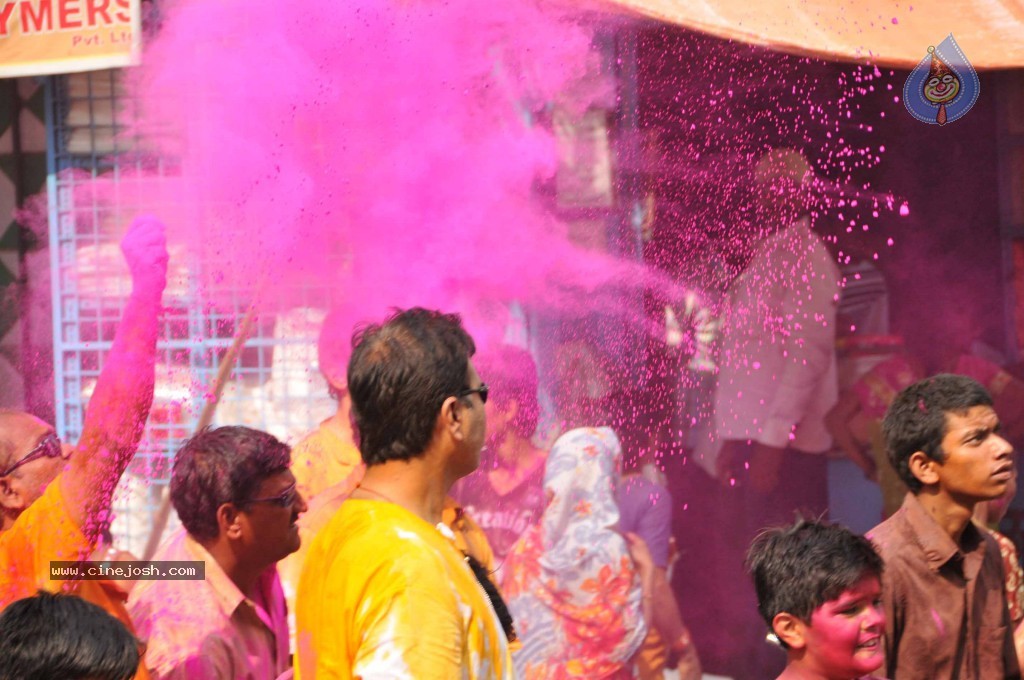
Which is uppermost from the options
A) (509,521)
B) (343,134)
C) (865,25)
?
(865,25)

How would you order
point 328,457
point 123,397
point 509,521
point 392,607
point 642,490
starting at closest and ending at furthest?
point 392,607, point 123,397, point 328,457, point 509,521, point 642,490

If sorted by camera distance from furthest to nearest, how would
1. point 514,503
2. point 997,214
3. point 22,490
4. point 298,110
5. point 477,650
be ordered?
point 997,214 < point 514,503 < point 298,110 < point 22,490 < point 477,650

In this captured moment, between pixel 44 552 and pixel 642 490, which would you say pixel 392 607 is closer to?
pixel 44 552

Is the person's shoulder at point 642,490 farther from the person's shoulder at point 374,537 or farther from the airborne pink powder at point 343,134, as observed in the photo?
the person's shoulder at point 374,537

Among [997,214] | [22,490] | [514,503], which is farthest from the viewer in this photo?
[997,214]

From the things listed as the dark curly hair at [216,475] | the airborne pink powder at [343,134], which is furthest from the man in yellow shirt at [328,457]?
the dark curly hair at [216,475]

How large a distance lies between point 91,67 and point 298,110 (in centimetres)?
56

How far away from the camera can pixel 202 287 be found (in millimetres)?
3182

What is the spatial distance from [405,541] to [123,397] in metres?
1.31

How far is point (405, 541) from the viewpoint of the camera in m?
1.41

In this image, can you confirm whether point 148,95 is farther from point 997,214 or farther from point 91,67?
point 997,214

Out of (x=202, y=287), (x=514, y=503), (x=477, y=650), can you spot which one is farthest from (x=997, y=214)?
(x=477, y=650)

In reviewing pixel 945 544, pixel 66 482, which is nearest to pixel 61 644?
pixel 66 482

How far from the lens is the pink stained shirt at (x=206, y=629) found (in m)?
2.10
